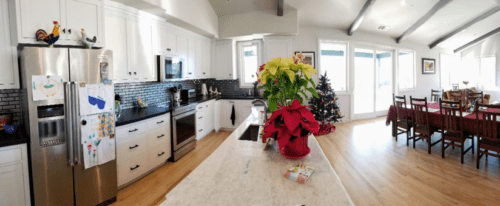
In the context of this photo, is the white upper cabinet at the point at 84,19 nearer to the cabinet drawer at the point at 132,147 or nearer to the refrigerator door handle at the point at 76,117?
the refrigerator door handle at the point at 76,117

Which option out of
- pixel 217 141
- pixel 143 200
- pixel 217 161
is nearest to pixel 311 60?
pixel 217 141

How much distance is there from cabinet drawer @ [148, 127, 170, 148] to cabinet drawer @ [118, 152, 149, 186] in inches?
7.2

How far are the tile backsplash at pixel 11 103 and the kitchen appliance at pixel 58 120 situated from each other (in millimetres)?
419

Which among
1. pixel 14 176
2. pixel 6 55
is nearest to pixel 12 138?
pixel 14 176

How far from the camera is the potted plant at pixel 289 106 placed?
111 centimetres

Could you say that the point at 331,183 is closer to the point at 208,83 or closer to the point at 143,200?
the point at 143,200

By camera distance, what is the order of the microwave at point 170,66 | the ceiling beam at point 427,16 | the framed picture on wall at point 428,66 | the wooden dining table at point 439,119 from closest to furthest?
the wooden dining table at point 439,119 → the microwave at point 170,66 → the ceiling beam at point 427,16 → the framed picture on wall at point 428,66

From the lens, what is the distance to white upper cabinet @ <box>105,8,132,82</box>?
299cm

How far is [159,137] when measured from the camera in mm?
3395

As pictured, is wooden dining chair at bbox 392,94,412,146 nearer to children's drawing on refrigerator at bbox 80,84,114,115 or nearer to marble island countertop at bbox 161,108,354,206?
marble island countertop at bbox 161,108,354,206

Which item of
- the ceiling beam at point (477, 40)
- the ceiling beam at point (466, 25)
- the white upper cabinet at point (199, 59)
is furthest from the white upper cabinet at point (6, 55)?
the ceiling beam at point (477, 40)

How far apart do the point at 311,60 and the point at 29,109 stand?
18.6 ft

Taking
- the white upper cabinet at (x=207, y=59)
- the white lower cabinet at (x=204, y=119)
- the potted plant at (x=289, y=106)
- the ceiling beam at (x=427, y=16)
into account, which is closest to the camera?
the potted plant at (x=289, y=106)

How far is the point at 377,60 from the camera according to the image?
746cm
